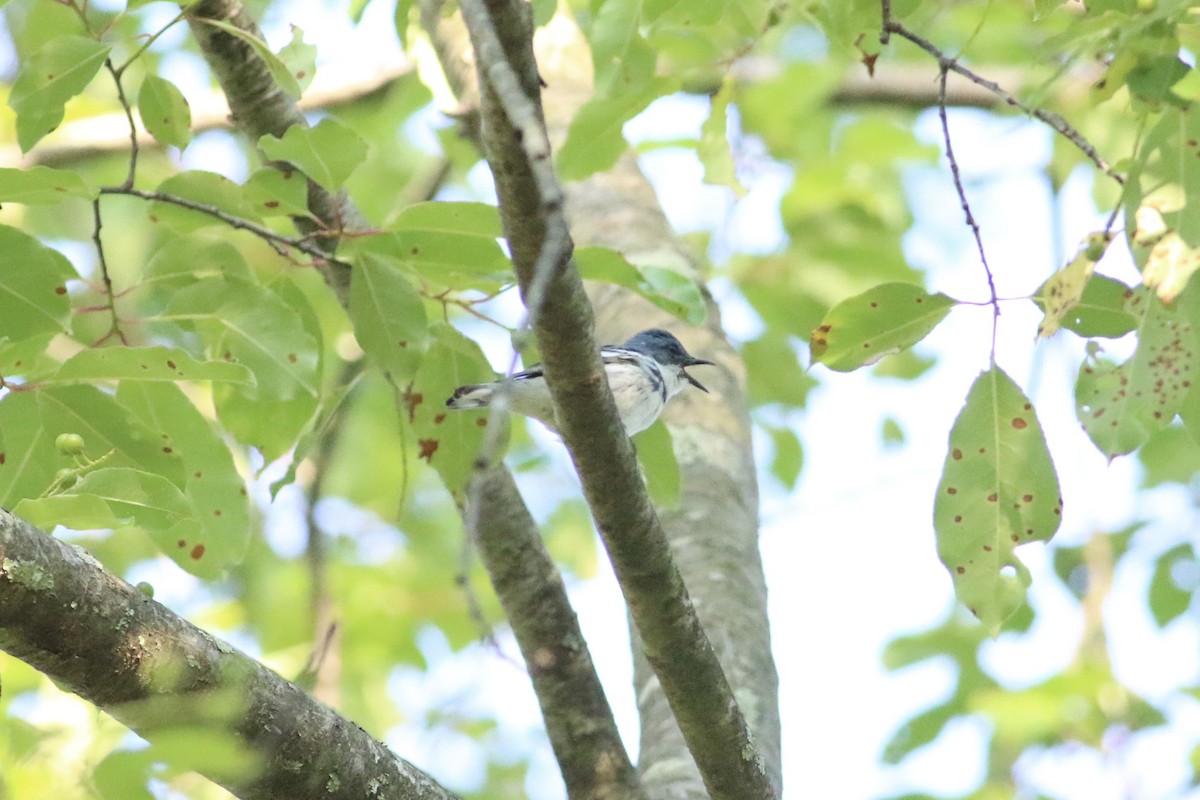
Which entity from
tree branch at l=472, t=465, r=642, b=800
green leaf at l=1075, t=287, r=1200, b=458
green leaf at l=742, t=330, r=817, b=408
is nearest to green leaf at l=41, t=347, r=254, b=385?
tree branch at l=472, t=465, r=642, b=800

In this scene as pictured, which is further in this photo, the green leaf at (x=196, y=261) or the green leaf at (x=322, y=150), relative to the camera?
the green leaf at (x=196, y=261)

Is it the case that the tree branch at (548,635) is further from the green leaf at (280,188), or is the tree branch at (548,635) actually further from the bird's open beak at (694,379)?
the bird's open beak at (694,379)

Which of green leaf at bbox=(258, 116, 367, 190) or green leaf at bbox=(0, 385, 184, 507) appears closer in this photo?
green leaf at bbox=(0, 385, 184, 507)

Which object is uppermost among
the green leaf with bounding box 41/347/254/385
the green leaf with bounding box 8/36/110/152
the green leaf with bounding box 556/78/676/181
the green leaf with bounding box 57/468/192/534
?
the green leaf with bounding box 556/78/676/181

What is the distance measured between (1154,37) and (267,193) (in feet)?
5.86

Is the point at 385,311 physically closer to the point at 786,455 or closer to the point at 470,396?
the point at 470,396

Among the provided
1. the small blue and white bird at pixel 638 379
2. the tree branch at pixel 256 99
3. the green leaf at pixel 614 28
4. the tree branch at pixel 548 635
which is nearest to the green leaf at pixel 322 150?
the tree branch at pixel 256 99

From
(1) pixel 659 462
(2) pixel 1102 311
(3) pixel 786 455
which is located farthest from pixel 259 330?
(3) pixel 786 455

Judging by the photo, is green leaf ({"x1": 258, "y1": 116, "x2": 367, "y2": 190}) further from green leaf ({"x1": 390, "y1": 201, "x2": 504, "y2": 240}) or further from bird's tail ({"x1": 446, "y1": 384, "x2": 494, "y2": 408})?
bird's tail ({"x1": 446, "y1": 384, "x2": 494, "y2": 408})

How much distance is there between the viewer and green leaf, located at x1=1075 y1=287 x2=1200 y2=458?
2391mm

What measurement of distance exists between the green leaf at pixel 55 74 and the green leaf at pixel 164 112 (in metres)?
0.28

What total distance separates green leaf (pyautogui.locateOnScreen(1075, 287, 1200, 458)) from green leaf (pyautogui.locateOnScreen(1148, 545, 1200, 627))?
135 inches

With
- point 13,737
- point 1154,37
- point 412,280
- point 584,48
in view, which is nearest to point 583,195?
point 584,48

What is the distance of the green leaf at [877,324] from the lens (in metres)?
2.49
